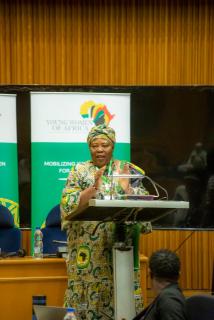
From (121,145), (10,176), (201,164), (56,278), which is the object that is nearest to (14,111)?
(10,176)

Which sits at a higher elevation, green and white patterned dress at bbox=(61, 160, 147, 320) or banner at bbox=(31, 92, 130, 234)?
banner at bbox=(31, 92, 130, 234)

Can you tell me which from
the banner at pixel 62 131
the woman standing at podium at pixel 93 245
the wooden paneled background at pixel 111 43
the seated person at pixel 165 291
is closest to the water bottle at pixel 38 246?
the banner at pixel 62 131

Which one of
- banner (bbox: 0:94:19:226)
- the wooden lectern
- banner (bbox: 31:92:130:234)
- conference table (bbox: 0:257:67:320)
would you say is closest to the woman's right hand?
the wooden lectern

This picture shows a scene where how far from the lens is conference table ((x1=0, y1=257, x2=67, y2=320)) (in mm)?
4223

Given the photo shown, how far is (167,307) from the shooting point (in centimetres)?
249

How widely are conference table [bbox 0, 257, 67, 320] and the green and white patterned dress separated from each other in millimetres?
1063

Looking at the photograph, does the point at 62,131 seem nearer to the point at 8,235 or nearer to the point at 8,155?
the point at 8,155

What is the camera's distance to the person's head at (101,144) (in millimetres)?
3211

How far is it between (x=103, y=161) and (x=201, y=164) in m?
3.07

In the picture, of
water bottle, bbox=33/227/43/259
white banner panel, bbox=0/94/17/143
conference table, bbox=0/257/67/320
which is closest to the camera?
conference table, bbox=0/257/67/320

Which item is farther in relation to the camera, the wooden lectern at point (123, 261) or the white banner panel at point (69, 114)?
the white banner panel at point (69, 114)

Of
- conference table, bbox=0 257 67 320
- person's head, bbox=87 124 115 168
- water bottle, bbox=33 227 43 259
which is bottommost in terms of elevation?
conference table, bbox=0 257 67 320

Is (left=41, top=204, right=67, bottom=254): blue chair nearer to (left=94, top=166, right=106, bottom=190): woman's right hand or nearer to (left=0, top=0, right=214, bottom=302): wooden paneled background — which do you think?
(left=0, top=0, right=214, bottom=302): wooden paneled background

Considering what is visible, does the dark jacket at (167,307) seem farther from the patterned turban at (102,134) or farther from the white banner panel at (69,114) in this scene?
the white banner panel at (69,114)
